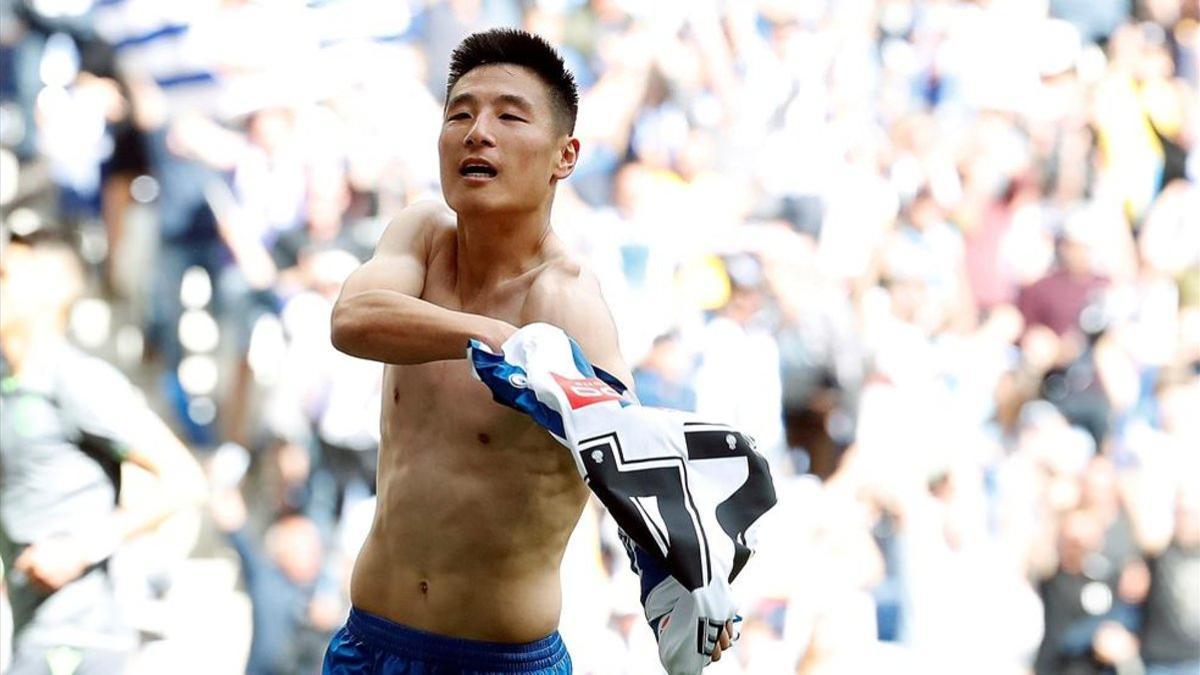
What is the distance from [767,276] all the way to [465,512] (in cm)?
303

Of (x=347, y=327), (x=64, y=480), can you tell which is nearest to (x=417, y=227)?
(x=347, y=327)

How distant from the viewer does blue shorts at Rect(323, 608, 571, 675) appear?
2.52 meters

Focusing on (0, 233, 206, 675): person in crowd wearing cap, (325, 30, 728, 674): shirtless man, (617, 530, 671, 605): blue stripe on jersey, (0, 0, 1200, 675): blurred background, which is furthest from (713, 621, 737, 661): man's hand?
(0, 233, 206, 675): person in crowd wearing cap

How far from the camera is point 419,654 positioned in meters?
2.53

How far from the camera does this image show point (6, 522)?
4824 millimetres

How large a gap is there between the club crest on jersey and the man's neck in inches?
17.3

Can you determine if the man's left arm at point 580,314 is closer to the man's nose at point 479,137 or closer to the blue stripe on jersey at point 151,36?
the man's nose at point 479,137

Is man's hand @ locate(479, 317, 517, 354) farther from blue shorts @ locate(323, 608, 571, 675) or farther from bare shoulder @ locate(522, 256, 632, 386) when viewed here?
blue shorts @ locate(323, 608, 571, 675)

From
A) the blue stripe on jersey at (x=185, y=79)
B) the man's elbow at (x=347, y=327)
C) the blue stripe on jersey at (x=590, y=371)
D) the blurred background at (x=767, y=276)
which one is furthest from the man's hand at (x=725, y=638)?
the blue stripe on jersey at (x=185, y=79)

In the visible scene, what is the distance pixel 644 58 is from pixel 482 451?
3082 mm

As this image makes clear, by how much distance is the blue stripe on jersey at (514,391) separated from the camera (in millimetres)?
2109

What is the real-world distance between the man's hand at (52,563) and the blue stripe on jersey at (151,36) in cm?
147

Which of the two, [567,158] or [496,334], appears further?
[567,158]

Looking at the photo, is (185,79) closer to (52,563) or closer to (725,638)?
→ (52,563)
